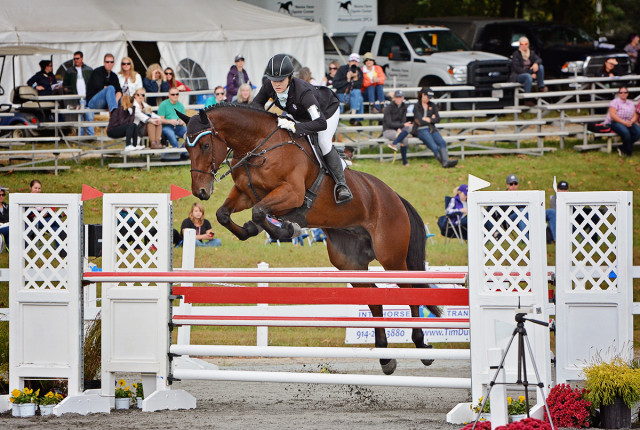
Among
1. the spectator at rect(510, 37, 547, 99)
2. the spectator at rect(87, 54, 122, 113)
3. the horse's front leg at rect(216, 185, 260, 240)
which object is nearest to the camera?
the horse's front leg at rect(216, 185, 260, 240)

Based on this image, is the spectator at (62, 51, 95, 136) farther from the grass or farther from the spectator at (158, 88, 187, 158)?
the spectator at (158, 88, 187, 158)

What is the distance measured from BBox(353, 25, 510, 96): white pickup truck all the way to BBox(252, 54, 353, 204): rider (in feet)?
38.1

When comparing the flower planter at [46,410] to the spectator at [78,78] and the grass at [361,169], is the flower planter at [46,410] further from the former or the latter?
the spectator at [78,78]

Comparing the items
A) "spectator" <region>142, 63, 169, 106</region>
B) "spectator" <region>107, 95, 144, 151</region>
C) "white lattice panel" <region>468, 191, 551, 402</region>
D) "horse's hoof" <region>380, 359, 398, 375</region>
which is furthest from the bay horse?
"spectator" <region>142, 63, 169, 106</region>

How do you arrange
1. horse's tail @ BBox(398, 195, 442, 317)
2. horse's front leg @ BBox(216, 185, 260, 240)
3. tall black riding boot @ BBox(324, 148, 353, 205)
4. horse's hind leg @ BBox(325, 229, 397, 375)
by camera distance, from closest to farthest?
horse's front leg @ BBox(216, 185, 260, 240) < tall black riding boot @ BBox(324, 148, 353, 205) < horse's hind leg @ BBox(325, 229, 397, 375) < horse's tail @ BBox(398, 195, 442, 317)

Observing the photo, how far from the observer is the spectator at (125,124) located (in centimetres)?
1543

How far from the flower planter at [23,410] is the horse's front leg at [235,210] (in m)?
1.85

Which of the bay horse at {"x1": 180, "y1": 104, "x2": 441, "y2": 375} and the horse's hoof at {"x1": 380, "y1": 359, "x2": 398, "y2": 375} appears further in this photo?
the horse's hoof at {"x1": 380, "y1": 359, "x2": 398, "y2": 375}

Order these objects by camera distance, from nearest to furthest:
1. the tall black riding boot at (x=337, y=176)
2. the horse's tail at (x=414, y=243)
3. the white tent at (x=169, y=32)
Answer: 1. the tall black riding boot at (x=337, y=176)
2. the horse's tail at (x=414, y=243)
3. the white tent at (x=169, y=32)

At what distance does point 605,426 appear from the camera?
20.6ft

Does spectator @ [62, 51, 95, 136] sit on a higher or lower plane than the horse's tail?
higher

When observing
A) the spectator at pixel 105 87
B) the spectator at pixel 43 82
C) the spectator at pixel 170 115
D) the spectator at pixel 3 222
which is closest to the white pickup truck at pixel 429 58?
the spectator at pixel 170 115

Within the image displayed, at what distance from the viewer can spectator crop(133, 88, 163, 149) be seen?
1547 centimetres

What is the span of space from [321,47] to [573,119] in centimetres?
506
